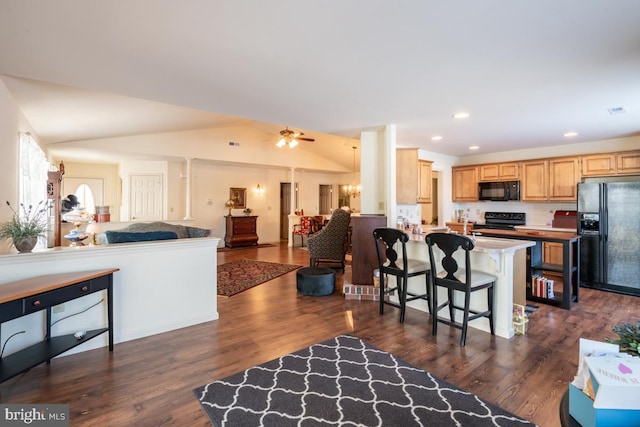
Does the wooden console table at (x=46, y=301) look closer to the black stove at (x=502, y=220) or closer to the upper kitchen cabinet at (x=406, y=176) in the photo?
the upper kitchen cabinet at (x=406, y=176)

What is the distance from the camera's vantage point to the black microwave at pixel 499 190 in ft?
19.6

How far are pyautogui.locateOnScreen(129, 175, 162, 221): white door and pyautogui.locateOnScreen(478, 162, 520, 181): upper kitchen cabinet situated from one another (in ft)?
26.0

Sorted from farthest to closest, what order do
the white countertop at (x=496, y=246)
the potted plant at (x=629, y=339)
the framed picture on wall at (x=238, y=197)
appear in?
the framed picture on wall at (x=238, y=197), the white countertop at (x=496, y=246), the potted plant at (x=629, y=339)

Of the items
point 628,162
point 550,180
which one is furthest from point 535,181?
point 628,162

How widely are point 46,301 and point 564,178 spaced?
7.23 m

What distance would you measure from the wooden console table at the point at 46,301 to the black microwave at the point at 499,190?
649 cm

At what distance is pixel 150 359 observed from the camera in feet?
8.54

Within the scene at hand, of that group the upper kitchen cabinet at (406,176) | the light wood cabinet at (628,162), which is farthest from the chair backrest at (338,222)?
the light wood cabinet at (628,162)

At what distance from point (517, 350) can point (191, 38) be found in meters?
3.67

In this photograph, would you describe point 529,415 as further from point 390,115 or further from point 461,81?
point 390,115

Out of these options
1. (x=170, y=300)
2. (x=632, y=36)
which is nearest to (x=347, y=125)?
(x=632, y=36)

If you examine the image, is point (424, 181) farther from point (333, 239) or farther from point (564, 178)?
point (564, 178)

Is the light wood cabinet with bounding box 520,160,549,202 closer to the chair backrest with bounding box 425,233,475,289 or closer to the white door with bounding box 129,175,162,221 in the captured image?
the chair backrest with bounding box 425,233,475,289

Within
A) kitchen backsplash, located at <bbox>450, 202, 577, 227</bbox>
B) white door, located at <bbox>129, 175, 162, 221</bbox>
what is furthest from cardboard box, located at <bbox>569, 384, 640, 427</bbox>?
white door, located at <bbox>129, 175, 162, 221</bbox>
